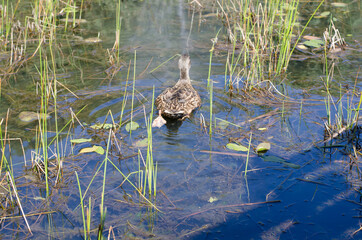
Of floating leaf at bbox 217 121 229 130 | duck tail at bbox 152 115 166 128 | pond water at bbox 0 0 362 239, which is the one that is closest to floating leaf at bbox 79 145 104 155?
pond water at bbox 0 0 362 239

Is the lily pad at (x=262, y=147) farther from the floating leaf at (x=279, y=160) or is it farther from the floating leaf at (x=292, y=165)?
the floating leaf at (x=292, y=165)

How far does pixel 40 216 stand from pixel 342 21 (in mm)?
7497

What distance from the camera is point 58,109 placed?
5477 mm

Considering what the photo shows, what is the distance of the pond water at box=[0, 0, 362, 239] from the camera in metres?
3.41

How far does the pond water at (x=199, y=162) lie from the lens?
3.41 m

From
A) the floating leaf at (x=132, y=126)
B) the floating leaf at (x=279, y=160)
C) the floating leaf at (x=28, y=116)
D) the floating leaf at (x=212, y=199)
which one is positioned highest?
the floating leaf at (x=279, y=160)

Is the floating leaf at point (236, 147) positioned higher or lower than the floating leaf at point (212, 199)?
higher

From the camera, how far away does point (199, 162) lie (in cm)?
430

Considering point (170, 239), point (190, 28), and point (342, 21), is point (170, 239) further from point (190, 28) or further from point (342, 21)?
point (342, 21)

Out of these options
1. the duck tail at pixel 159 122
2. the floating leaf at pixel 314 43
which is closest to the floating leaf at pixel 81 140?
the duck tail at pixel 159 122

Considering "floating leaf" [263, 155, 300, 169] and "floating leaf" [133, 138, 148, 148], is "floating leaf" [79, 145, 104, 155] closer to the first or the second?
"floating leaf" [133, 138, 148, 148]

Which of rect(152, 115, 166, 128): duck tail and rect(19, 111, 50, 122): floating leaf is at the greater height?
rect(152, 115, 166, 128): duck tail

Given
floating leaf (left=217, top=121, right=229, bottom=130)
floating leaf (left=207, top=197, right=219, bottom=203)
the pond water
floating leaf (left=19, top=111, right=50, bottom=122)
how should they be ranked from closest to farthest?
the pond water → floating leaf (left=207, top=197, right=219, bottom=203) → floating leaf (left=217, top=121, right=229, bottom=130) → floating leaf (left=19, top=111, right=50, bottom=122)

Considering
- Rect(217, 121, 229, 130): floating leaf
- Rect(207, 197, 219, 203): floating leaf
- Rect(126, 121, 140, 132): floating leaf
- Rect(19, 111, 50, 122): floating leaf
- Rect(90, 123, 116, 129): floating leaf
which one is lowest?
Rect(19, 111, 50, 122): floating leaf
